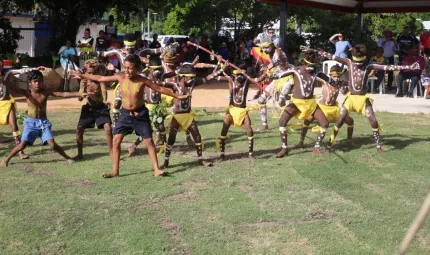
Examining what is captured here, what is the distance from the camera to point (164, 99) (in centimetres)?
1099

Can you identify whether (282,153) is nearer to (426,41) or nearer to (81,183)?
(81,183)

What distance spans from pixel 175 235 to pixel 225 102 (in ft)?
39.6

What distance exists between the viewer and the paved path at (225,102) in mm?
17250

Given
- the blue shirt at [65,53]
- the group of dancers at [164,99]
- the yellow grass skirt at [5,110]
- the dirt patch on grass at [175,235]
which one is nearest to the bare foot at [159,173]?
the group of dancers at [164,99]

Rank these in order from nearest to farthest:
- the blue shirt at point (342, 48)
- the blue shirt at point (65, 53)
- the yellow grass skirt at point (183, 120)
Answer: the yellow grass skirt at point (183, 120), the blue shirt at point (65, 53), the blue shirt at point (342, 48)

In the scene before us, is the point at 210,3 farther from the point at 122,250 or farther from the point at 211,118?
the point at 122,250

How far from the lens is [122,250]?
599 centimetres

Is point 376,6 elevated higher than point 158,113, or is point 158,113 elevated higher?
point 376,6

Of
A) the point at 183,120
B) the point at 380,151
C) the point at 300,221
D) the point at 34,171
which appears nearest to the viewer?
the point at 300,221

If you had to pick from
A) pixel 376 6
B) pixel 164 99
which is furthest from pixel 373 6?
pixel 164 99

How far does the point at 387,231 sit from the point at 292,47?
2389cm

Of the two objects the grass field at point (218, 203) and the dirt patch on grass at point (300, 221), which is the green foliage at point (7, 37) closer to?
the grass field at point (218, 203)

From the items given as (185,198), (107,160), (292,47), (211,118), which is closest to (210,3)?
(292,47)

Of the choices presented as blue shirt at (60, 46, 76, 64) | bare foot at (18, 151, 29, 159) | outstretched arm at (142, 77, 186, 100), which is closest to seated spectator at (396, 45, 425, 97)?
blue shirt at (60, 46, 76, 64)
